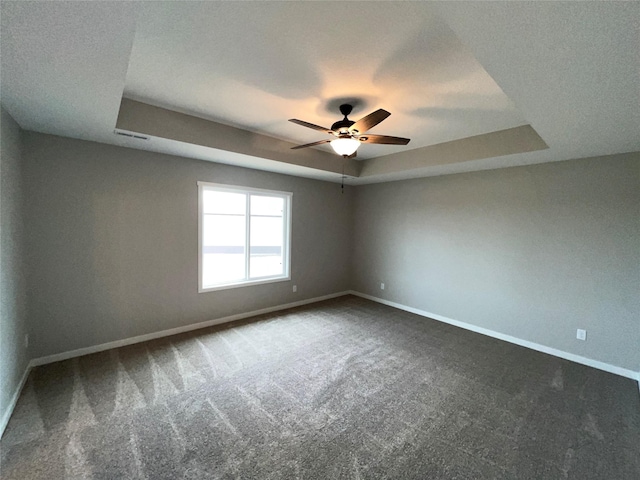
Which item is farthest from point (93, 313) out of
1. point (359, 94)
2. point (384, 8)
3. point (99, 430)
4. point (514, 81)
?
point (514, 81)

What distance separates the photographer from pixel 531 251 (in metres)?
3.78

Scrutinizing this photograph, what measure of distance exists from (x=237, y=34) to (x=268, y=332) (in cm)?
349

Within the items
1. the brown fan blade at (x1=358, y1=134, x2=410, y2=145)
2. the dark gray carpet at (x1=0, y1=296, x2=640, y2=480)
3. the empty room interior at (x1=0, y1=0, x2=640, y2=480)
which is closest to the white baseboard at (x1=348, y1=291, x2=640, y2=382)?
the empty room interior at (x1=0, y1=0, x2=640, y2=480)

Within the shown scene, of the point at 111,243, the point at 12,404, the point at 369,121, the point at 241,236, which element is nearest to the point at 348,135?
the point at 369,121

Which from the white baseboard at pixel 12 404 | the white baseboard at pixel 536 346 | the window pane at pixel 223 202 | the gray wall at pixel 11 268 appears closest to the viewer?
the white baseboard at pixel 12 404

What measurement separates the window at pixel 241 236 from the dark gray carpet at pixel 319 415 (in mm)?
1128

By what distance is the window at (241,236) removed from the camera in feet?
13.8

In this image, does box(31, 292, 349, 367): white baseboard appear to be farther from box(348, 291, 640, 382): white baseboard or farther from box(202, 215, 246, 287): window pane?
box(348, 291, 640, 382): white baseboard

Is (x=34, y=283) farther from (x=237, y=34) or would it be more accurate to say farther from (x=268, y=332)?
(x=237, y=34)

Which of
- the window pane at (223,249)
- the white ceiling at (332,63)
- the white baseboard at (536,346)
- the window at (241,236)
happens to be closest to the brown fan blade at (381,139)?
the white ceiling at (332,63)

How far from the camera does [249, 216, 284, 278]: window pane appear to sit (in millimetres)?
4746

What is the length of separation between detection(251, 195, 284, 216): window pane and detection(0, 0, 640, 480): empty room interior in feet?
0.15

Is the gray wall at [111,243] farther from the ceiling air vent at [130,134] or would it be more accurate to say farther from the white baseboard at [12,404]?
the ceiling air vent at [130,134]

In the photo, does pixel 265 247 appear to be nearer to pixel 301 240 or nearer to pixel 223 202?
pixel 301 240
